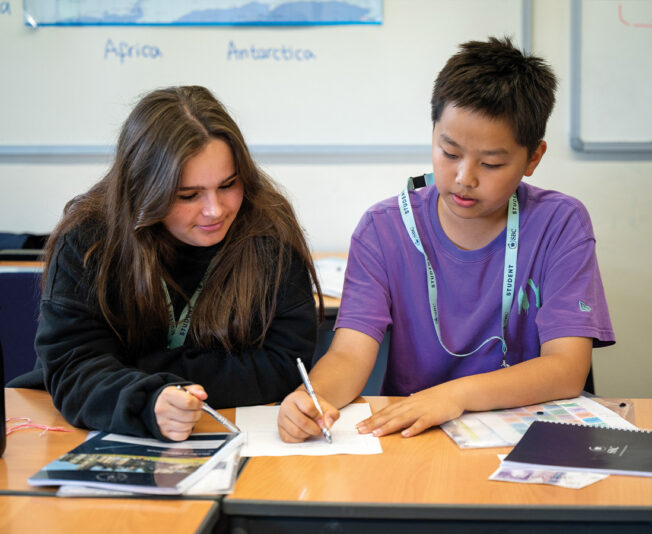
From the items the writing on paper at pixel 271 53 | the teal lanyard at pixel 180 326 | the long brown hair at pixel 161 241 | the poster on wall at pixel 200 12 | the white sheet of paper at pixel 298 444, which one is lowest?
the white sheet of paper at pixel 298 444

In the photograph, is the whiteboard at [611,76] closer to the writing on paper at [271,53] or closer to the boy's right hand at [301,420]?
the writing on paper at [271,53]

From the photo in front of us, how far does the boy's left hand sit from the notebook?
14cm

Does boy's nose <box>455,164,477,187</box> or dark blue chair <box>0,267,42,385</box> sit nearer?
boy's nose <box>455,164,477,187</box>

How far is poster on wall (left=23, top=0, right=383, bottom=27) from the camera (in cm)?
272

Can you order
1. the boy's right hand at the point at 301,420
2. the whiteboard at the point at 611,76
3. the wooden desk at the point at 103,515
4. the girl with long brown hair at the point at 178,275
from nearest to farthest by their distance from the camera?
the wooden desk at the point at 103,515
the boy's right hand at the point at 301,420
the girl with long brown hair at the point at 178,275
the whiteboard at the point at 611,76

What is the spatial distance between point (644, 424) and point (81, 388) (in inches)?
36.6

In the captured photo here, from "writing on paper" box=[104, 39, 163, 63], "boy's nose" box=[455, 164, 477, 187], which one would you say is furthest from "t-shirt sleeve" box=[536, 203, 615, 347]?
"writing on paper" box=[104, 39, 163, 63]

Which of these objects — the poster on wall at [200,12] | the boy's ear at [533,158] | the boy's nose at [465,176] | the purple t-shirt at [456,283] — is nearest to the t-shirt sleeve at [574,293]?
the purple t-shirt at [456,283]

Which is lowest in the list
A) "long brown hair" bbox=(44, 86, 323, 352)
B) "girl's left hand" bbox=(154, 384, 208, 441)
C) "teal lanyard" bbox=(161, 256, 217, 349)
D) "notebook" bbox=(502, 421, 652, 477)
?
"notebook" bbox=(502, 421, 652, 477)

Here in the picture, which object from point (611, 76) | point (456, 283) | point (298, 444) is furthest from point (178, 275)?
point (611, 76)

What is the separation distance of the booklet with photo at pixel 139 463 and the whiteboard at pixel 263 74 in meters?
1.86

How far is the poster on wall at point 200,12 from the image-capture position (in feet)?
8.93

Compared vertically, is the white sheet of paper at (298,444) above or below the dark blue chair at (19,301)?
below

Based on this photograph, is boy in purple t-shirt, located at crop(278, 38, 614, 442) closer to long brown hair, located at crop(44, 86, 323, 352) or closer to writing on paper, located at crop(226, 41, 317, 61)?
long brown hair, located at crop(44, 86, 323, 352)
